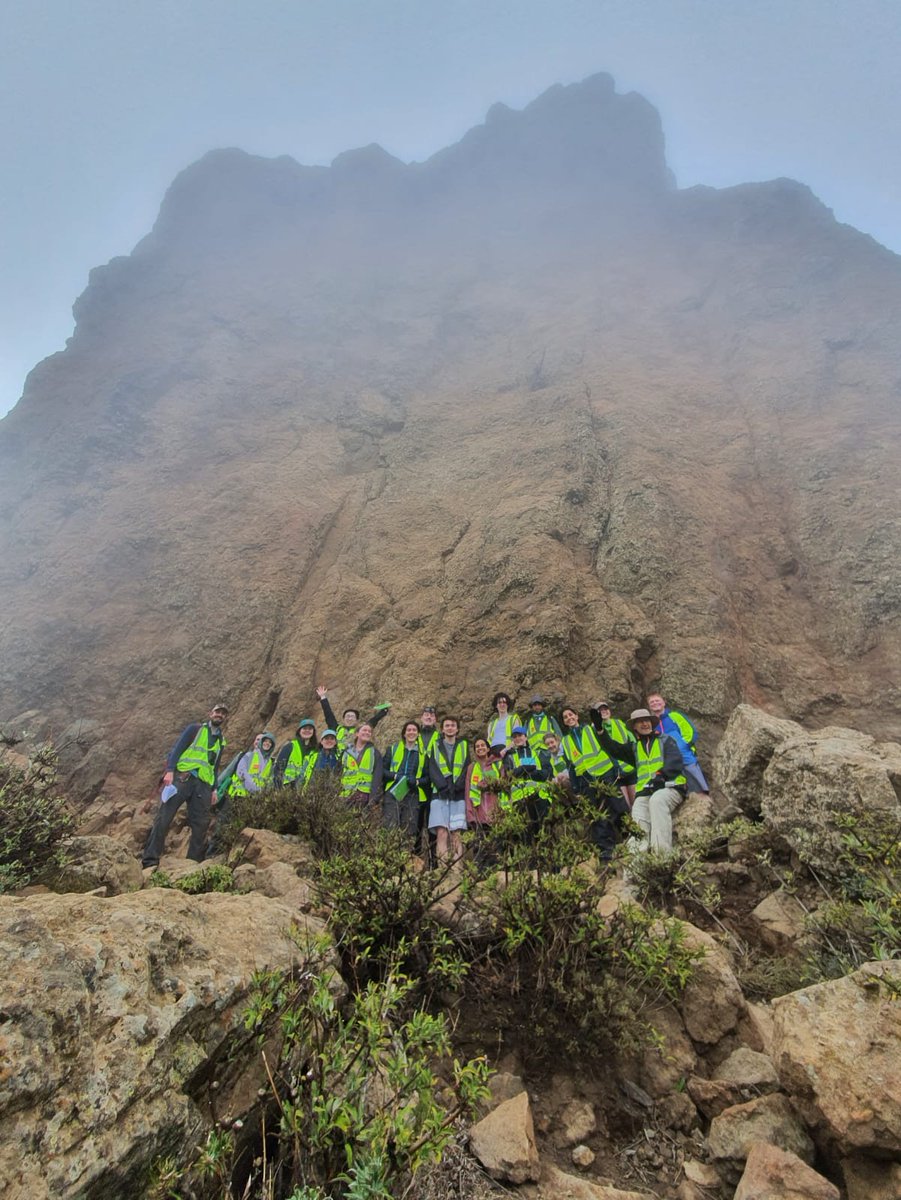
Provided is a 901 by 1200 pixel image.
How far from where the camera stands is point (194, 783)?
900cm

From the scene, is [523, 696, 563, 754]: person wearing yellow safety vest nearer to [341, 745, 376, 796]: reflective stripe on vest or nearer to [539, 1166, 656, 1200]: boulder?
[341, 745, 376, 796]: reflective stripe on vest

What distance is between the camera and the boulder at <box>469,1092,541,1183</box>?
2596mm

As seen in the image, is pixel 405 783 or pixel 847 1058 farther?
pixel 405 783

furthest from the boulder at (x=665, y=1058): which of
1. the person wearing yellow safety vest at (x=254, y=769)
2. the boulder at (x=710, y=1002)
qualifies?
the person wearing yellow safety vest at (x=254, y=769)

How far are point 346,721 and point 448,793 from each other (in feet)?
9.38

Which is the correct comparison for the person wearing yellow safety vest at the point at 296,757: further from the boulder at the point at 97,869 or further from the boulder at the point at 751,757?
the boulder at the point at 751,757

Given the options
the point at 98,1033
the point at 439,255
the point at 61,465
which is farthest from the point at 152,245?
the point at 98,1033

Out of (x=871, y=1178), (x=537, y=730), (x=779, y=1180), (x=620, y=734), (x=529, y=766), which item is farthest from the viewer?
(x=537, y=730)

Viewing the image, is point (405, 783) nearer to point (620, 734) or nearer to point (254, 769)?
point (254, 769)

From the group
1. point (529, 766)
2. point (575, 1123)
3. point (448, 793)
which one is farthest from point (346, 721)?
point (575, 1123)

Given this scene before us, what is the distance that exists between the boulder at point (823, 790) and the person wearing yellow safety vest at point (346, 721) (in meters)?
6.13

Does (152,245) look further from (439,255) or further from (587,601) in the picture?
(587,601)

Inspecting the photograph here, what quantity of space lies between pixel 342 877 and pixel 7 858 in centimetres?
279

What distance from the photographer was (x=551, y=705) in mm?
9773
